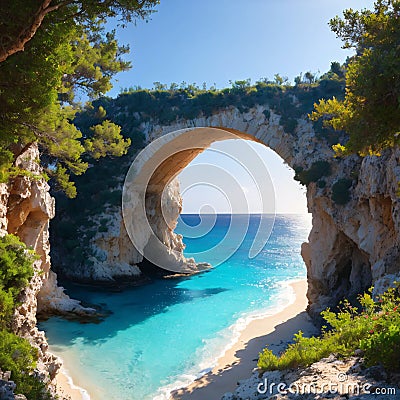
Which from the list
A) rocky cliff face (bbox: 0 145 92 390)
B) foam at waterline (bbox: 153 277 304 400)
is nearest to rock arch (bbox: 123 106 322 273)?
foam at waterline (bbox: 153 277 304 400)

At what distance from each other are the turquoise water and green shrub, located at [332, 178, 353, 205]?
670 centimetres

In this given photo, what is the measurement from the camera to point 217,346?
1079cm

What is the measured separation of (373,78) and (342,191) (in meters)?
9.09

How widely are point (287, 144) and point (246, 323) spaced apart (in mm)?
9686

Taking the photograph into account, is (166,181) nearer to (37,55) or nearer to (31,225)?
(31,225)

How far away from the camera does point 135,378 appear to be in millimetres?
8336

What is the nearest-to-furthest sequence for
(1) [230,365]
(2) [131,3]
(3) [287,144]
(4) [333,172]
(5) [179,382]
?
(2) [131,3] → (5) [179,382] → (1) [230,365] → (4) [333,172] → (3) [287,144]

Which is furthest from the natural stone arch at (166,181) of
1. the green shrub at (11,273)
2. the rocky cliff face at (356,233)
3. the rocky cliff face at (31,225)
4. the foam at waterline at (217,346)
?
the green shrub at (11,273)

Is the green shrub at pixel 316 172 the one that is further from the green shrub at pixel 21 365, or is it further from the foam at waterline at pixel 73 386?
the green shrub at pixel 21 365

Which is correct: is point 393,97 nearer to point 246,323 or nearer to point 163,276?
point 246,323

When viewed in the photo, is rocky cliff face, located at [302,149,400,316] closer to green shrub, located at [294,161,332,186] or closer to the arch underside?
green shrub, located at [294,161,332,186]

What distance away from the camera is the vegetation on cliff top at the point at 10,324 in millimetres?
4218

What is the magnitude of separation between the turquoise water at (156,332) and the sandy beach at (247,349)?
15.6 inches

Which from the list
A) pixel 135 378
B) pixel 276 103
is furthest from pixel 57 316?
pixel 276 103
